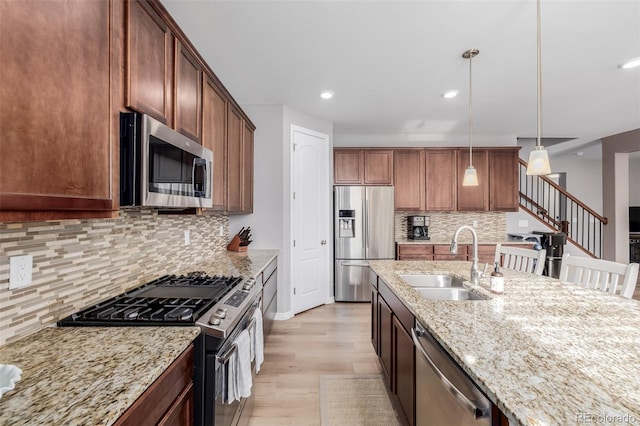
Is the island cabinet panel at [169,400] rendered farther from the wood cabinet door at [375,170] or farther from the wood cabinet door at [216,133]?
the wood cabinet door at [375,170]

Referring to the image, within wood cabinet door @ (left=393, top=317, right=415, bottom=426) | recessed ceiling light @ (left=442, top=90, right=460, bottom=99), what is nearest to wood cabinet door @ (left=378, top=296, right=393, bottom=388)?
wood cabinet door @ (left=393, top=317, right=415, bottom=426)

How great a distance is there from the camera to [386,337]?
209 cm

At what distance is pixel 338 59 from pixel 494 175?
139 inches

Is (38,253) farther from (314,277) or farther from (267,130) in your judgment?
(314,277)

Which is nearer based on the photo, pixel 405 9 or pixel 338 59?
pixel 405 9

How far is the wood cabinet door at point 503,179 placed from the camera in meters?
4.76

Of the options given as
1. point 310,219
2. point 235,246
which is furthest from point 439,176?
point 235,246

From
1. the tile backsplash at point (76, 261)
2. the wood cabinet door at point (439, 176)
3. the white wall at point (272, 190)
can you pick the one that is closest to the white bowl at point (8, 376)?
the tile backsplash at point (76, 261)

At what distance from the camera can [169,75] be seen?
1.56 meters

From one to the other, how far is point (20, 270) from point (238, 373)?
0.95 meters

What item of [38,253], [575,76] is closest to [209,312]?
[38,253]

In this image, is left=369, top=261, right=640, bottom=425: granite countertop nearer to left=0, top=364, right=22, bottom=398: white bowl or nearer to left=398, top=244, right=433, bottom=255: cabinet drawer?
left=0, top=364, right=22, bottom=398: white bowl

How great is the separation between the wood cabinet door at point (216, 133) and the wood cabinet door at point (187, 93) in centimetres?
9

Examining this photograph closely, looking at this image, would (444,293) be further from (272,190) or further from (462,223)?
(462,223)
